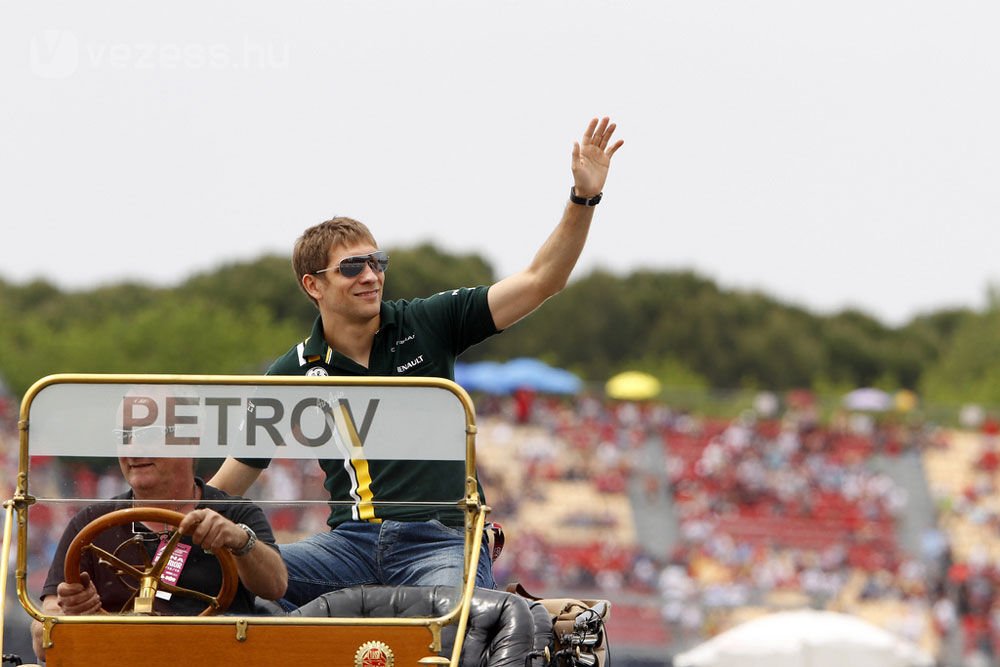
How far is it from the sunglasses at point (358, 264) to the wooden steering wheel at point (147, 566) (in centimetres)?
125

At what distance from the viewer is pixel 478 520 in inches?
197

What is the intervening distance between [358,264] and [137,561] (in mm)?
1415

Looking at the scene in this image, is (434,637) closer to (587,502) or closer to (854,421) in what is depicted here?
(587,502)

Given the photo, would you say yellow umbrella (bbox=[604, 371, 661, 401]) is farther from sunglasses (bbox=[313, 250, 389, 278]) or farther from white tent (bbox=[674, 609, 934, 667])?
sunglasses (bbox=[313, 250, 389, 278])

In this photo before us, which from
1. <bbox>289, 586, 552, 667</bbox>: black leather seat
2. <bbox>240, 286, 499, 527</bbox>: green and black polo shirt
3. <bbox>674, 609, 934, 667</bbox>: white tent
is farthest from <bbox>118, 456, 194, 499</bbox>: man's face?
<bbox>674, 609, 934, 667</bbox>: white tent

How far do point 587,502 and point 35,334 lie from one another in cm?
5447

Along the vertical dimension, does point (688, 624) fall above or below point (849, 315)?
below

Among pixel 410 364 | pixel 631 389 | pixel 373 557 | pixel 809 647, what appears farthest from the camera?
pixel 631 389

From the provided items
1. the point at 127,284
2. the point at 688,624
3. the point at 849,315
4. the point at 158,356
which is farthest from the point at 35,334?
Result: the point at 688,624

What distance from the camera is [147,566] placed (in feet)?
16.2

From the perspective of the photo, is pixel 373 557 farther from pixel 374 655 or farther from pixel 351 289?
pixel 351 289

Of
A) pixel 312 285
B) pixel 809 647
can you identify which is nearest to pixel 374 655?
pixel 312 285

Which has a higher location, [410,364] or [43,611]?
[410,364]

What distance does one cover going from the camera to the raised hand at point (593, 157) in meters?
5.94
